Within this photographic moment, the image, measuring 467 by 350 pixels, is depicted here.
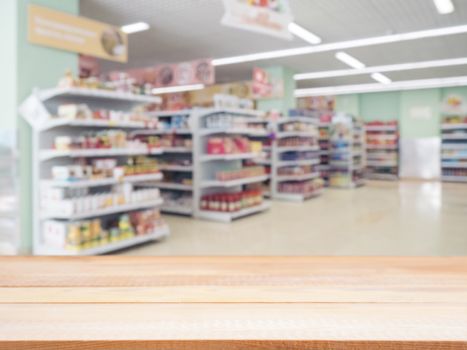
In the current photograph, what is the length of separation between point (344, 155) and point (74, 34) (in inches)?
320

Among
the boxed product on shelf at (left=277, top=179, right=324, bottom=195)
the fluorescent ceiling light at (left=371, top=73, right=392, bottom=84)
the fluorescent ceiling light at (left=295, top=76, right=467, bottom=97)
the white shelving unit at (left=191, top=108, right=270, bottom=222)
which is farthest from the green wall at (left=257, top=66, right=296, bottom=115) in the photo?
the fluorescent ceiling light at (left=371, top=73, right=392, bottom=84)

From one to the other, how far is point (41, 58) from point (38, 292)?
3.68 metres

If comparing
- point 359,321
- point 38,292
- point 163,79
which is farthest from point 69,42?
point 359,321

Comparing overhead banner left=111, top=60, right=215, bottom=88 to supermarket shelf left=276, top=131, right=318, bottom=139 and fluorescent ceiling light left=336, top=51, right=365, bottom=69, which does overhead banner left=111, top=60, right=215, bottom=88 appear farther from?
fluorescent ceiling light left=336, top=51, right=365, bottom=69

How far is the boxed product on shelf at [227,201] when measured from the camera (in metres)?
6.06

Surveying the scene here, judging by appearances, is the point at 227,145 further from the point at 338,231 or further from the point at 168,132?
the point at 338,231

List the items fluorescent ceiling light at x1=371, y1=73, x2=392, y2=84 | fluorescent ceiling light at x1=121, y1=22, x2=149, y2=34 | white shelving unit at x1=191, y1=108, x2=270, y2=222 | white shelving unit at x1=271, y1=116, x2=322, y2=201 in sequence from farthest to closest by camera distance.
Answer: white shelving unit at x1=271, y1=116, x2=322, y2=201, white shelving unit at x1=191, y1=108, x2=270, y2=222, fluorescent ceiling light at x1=121, y1=22, x2=149, y2=34, fluorescent ceiling light at x1=371, y1=73, x2=392, y2=84

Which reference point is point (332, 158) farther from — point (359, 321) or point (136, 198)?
point (359, 321)

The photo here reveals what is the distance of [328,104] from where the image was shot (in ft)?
35.8

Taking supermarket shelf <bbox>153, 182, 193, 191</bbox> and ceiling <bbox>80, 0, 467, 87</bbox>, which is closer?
ceiling <bbox>80, 0, 467, 87</bbox>

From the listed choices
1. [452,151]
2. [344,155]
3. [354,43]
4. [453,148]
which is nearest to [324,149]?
[344,155]

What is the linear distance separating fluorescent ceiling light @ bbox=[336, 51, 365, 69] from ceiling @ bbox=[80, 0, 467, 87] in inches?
2.2

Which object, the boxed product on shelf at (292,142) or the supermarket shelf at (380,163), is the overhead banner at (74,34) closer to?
the boxed product on shelf at (292,142)

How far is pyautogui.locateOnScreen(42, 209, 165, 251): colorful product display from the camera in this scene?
3.81 m
